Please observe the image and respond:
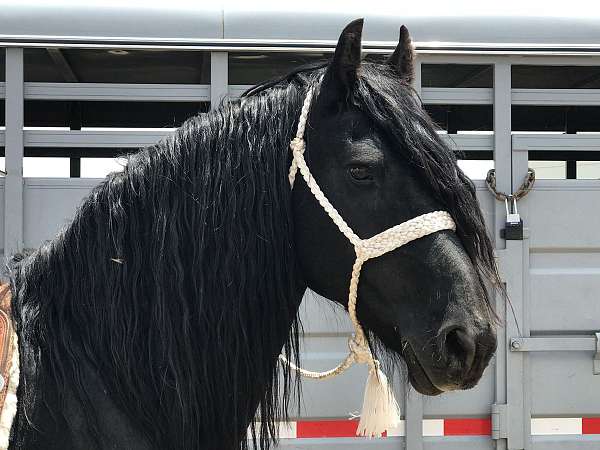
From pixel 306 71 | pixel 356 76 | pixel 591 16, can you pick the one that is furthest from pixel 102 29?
pixel 591 16

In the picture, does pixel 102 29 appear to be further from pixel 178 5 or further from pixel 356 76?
pixel 356 76

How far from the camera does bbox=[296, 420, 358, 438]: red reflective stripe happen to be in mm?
2885

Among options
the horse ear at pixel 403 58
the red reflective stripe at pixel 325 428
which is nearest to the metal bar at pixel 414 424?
the red reflective stripe at pixel 325 428

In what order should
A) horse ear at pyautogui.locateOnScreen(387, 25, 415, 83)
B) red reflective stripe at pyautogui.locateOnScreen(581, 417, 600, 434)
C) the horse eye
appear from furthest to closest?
red reflective stripe at pyautogui.locateOnScreen(581, 417, 600, 434)
horse ear at pyautogui.locateOnScreen(387, 25, 415, 83)
the horse eye

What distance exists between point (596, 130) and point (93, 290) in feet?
9.67

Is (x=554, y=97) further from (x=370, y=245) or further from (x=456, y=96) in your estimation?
(x=370, y=245)

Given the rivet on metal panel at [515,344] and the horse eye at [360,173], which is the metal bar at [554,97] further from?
the horse eye at [360,173]

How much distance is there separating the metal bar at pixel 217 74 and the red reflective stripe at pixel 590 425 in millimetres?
1931

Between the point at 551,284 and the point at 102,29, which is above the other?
the point at 102,29

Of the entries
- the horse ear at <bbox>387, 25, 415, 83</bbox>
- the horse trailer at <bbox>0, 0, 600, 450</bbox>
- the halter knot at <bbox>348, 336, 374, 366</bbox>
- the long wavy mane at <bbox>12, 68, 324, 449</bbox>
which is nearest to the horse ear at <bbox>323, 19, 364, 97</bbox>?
the long wavy mane at <bbox>12, 68, 324, 449</bbox>

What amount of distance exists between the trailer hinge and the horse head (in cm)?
144

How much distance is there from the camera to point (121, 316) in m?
1.57

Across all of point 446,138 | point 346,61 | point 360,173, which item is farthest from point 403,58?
point 446,138

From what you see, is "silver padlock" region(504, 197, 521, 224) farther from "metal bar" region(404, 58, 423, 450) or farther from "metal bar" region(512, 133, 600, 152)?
"metal bar" region(404, 58, 423, 450)
